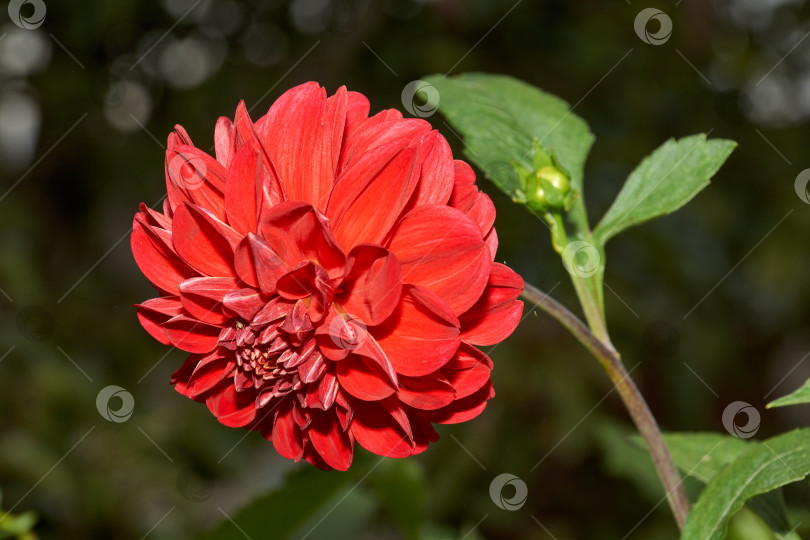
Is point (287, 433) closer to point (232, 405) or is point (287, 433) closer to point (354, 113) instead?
point (232, 405)

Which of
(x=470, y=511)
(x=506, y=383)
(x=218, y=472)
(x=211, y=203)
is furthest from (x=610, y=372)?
(x=218, y=472)

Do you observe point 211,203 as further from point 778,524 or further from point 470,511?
point 470,511

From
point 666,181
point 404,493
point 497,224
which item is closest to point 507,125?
point 666,181

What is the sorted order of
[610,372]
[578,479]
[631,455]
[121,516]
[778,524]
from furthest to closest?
[578,479], [121,516], [631,455], [778,524], [610,372]

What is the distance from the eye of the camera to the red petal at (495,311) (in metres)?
0.76

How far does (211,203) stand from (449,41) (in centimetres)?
204

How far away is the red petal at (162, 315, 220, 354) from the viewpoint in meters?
0.77

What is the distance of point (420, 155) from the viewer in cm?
72

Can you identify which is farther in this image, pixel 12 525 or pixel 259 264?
pixel 12 525

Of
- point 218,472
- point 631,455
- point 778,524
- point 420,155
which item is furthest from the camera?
point 218,472

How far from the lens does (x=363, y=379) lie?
0.73 metres

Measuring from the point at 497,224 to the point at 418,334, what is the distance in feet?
5.57
